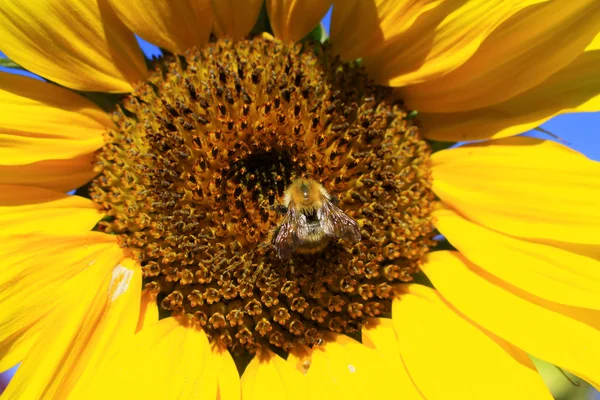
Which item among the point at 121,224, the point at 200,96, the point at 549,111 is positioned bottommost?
the point at 121,224

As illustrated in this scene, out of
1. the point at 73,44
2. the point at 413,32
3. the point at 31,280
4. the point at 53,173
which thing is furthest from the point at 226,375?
the point at 413,32

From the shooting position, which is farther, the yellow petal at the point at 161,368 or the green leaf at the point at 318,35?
the green leaf at the point at 318,35

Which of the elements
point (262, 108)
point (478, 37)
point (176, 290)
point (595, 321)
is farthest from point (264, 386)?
point (478, 37)

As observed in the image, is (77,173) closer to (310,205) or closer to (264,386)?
(310,205)

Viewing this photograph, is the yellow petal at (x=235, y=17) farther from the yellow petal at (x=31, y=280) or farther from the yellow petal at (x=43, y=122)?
the yellow petal at (x=31, y=280)

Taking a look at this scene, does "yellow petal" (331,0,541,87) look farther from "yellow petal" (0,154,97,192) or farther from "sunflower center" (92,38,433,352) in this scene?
"yellow petal" (0,154,97,192)

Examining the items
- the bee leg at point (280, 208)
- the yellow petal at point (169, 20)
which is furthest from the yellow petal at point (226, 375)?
the yellow petal at point (169, 20)

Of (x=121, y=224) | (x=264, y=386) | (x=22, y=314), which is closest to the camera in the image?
(x=22, y=314)
